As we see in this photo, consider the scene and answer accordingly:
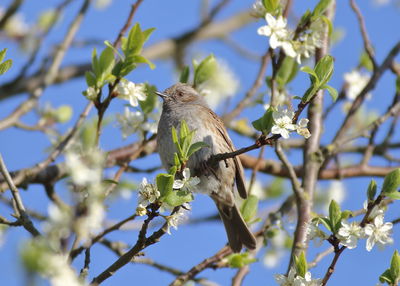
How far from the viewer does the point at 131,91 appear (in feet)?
14.5

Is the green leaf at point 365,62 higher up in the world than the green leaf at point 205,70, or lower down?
higher up

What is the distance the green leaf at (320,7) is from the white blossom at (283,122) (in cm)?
154

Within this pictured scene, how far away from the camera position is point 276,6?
449 cm

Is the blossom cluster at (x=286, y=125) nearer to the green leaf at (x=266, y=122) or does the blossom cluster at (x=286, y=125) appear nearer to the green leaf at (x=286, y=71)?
the green leaf at (x=266, y=122)

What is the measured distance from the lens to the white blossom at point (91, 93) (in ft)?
14.2

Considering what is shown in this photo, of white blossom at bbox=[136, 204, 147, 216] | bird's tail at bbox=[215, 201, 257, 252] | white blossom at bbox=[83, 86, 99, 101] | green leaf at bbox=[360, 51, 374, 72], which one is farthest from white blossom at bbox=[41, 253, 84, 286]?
green leaf at bbox=[360, 51, 374, 72]

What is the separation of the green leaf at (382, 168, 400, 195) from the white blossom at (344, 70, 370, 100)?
3028 millimetres

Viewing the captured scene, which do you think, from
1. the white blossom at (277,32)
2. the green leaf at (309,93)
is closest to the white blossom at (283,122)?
the green leaf at (309,93)

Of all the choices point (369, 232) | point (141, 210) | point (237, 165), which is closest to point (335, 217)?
point (369, 232)

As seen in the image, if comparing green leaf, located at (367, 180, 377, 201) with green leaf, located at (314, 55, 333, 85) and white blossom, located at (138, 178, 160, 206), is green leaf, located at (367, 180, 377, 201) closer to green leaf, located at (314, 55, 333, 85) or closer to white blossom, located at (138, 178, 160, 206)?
green leaf, located at (314, 55, 333, 85)

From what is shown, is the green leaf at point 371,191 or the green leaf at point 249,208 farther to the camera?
the green leaf at point 249,208

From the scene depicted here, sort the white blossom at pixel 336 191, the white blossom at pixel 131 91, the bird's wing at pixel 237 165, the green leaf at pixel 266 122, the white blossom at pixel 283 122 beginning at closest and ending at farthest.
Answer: the white blossom at pixel 283 122, the green leaf at pixel 266 122, the white blossom at pixel 131 91, the bird's wing at pixel 237 165, the white blossom at pixel 336 191

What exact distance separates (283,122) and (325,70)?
0.43 meters

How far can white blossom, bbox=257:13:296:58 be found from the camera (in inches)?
171
